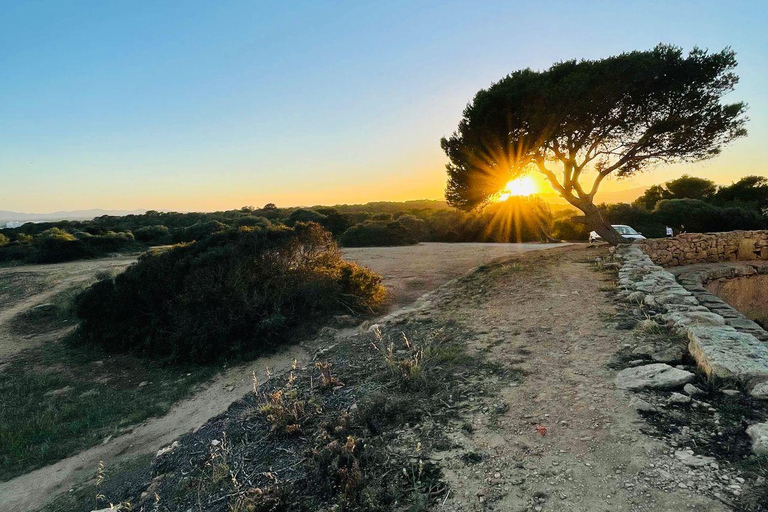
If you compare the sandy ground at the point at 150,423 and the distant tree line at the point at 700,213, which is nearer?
the sandy ground at the point at 150,423

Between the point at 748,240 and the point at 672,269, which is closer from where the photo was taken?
the point at 672,269

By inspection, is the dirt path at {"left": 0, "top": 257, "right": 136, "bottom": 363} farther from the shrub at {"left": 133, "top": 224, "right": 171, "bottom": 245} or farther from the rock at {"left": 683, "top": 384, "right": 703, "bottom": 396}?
the rock at {"left": 683, "top": 384, "right": 703, "bottom": 396}

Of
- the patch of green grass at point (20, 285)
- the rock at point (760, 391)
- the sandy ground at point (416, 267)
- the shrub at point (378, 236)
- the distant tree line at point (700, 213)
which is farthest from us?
the shrub at point (378, 236)

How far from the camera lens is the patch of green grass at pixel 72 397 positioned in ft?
15.3

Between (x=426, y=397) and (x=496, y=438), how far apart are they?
870mm

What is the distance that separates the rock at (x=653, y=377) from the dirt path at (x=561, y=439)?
129 millimetres

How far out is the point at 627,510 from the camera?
2066 mm

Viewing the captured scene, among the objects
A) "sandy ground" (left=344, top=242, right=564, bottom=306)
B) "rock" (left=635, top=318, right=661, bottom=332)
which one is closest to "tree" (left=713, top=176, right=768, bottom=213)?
"sandy ground" (left=344, top=242, right=564, bottom=306)

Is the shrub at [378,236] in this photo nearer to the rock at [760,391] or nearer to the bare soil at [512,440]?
the bare soil at [512,440]

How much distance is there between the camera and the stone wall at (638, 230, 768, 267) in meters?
10.1

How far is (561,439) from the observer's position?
2736mm

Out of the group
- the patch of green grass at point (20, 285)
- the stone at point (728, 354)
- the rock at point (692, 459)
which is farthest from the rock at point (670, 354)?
the patch of green grass at point (20, 285)

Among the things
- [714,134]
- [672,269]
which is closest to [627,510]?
[672,269]

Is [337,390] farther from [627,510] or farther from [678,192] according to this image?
[678,192]
